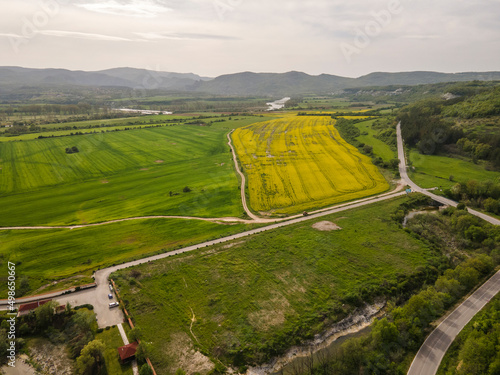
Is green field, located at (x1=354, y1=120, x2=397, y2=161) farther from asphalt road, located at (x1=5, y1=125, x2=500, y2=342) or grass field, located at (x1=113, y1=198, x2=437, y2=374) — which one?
grass field, located at (x1=113, y1=198, x2=437, y2=374)

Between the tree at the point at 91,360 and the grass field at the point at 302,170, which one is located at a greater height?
the grass field at the point at 302,170

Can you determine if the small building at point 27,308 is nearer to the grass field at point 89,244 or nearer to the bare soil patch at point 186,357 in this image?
the grass field at point 89,244

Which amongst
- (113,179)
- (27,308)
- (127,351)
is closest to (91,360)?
(127,351)

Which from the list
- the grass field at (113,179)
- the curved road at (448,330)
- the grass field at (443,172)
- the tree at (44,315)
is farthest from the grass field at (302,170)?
the tree at (44,315)

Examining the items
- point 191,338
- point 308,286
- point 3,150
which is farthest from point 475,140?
point 3,150

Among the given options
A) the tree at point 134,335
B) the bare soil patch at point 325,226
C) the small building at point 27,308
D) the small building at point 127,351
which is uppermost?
the bare soil patch at point 325,226

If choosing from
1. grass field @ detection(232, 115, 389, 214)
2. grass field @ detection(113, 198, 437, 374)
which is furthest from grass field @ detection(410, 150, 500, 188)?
grass field @ detection(113, 198, 437, 374)
